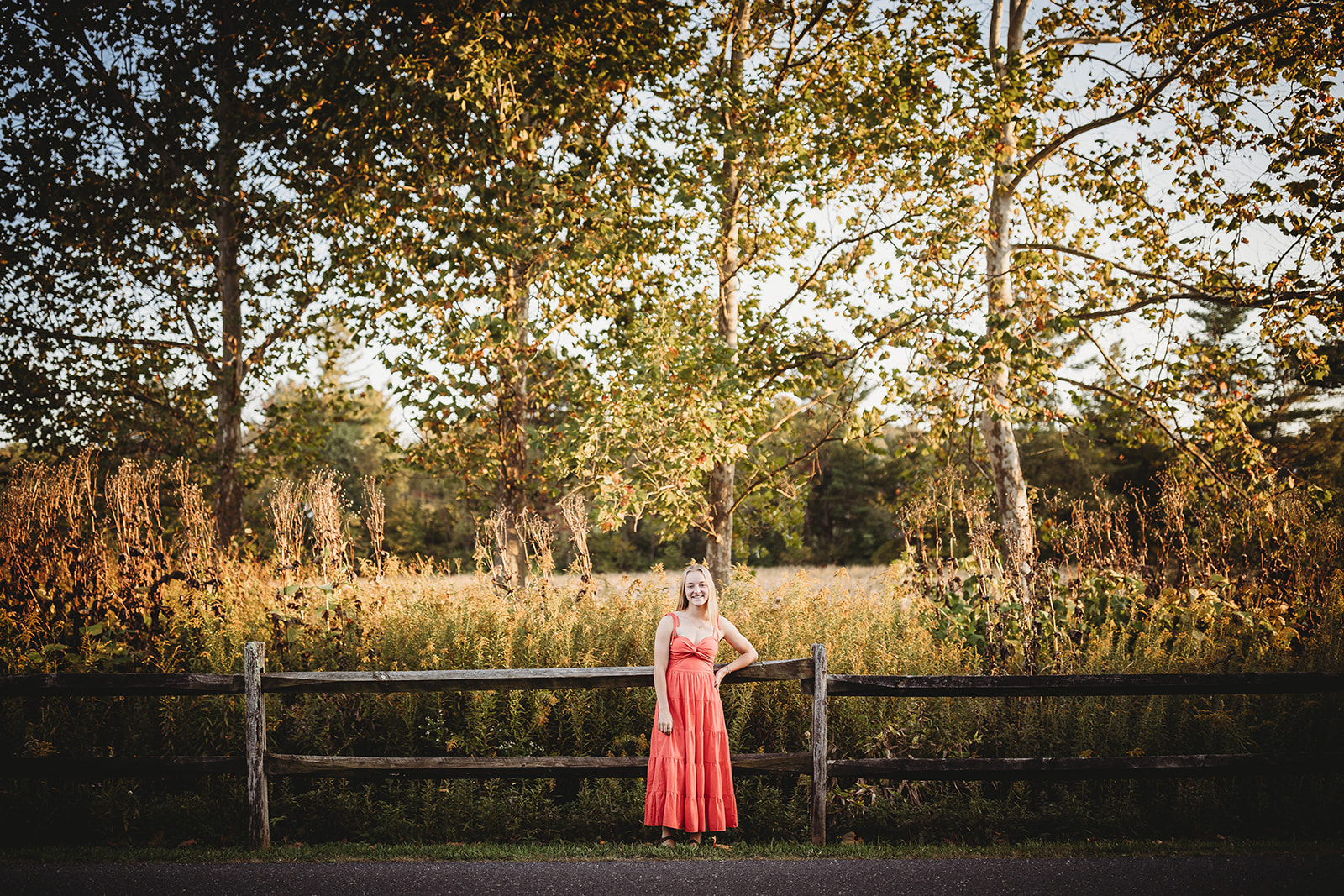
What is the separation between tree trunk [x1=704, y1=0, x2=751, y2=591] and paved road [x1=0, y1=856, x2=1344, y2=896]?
6.48m

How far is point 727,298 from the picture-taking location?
12352 mm

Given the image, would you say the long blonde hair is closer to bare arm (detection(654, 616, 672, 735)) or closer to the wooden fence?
bare arm (detection(654, 616, 672, 735))

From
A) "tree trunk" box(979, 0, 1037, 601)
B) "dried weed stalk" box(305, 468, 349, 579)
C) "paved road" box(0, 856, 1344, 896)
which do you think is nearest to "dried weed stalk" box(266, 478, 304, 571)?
"dried weed stalk" box(305, 468, 349, 579)

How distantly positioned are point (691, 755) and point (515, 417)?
7.14 m

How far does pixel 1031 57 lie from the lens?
1101 centimetres

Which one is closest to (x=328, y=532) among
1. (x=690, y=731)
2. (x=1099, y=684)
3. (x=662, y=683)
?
(x=662, y=683)

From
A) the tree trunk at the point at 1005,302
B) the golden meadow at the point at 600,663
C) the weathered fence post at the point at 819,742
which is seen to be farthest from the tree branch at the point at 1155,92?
the weathered fence post at the point at 819,742

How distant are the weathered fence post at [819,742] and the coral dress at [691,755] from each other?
615mm

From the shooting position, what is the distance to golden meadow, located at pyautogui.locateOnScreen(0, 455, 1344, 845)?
19.5 feet

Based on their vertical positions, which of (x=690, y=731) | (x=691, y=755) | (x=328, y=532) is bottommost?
(x=691, y=755)

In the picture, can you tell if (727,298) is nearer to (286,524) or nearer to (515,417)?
(515,417)

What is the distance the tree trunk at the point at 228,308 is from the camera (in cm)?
1325

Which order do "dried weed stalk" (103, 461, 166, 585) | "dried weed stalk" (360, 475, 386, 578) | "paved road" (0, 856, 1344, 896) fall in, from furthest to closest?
"dried weed stalk" (360, 475, 386, 578) → "dried weed stalk" (103, 461, 166, 585) → "paved road" (0, 856, 1344, 896)

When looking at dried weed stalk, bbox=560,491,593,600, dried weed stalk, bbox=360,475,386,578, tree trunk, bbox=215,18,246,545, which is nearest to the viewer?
dried weed stalk, bbox=560,491,593,600
